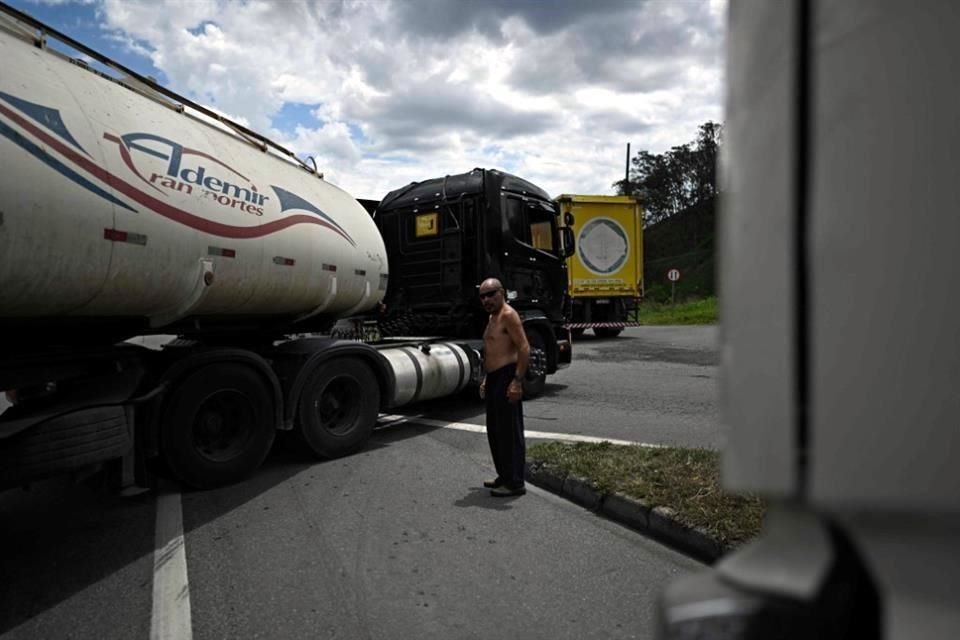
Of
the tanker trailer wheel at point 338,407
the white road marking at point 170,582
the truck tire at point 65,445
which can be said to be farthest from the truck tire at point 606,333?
the truck tire at point 65,445

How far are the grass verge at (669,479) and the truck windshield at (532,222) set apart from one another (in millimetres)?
3734

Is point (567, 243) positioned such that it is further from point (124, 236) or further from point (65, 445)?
point (65, 445)

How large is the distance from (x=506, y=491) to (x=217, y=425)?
240 centimetres

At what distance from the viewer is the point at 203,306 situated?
449 cm

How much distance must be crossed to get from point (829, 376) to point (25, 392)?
447cm

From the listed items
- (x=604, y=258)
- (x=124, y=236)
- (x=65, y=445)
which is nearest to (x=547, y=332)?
(x=124, y=236)

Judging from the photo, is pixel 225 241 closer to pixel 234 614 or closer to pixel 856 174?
pixel 234 614

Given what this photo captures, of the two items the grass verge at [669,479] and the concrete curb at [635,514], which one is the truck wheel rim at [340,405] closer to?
the grass verge at [669,479]

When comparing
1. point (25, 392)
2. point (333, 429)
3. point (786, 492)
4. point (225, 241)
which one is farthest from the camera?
point (333, 429)

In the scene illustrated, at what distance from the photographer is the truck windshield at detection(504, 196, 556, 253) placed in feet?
26.5

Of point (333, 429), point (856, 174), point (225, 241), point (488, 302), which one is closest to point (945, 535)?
point (856, 174)

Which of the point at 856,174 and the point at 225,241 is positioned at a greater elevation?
the point at 225,241

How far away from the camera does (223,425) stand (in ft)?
15.7

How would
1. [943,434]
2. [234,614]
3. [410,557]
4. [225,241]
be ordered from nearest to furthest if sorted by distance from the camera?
[943,434]
[234,614]
[410,557]
[225,241]
